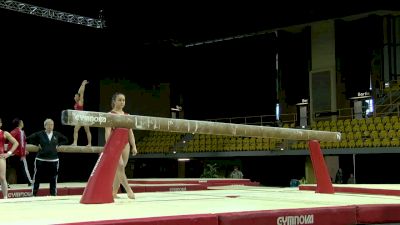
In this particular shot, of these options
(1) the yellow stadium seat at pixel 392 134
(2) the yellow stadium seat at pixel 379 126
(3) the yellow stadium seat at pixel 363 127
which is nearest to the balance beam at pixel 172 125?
(1) the yellow stadium seat at pixel 392 134

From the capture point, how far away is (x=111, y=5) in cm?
1917

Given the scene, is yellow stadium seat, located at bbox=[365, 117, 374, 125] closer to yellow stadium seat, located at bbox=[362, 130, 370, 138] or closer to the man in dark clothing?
yellow stadium seat, located at bbox=[362, 130, 370, 138]

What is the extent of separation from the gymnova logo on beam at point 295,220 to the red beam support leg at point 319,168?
93.8 inches

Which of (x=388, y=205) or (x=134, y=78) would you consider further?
(x=134, y=78)

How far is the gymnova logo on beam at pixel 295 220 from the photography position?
11.5 ft

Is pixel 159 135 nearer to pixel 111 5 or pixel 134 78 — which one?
pixel 134 78

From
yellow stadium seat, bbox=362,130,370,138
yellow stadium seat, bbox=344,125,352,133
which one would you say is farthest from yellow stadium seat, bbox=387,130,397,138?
yellow stadium seat, bbox=344,125,352,133

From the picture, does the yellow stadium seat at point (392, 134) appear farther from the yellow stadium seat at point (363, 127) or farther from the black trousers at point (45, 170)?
the black trousers at point (45, 170)

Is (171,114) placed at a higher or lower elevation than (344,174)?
higher

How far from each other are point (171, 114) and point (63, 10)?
7756 millimetres

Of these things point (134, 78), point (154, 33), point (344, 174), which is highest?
point (154, 33)

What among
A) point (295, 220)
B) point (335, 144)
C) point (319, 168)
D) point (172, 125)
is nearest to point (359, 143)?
point (335, 144)

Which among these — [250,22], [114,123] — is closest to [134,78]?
[250,22]

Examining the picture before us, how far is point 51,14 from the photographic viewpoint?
59.4 ft
